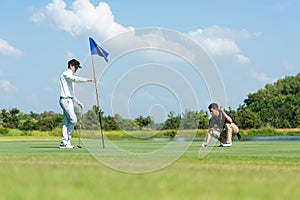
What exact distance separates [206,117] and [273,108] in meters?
44.6

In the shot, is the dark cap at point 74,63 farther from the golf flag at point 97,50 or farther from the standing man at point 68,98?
the golf flag at point 97,50

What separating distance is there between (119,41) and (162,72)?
1307 mm

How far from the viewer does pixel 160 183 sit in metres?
6.65

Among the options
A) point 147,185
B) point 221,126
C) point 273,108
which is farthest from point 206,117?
point 273,108

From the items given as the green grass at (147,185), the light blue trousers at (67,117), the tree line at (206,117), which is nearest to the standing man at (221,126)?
the tree line at (206,117)

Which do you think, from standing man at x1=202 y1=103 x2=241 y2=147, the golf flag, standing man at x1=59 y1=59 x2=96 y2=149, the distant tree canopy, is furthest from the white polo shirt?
the distant tree canopy

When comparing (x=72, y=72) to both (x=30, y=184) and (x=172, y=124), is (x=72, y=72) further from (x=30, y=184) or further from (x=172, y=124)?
(x=30, y=184)

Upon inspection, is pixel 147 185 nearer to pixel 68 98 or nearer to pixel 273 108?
pixel 68 98

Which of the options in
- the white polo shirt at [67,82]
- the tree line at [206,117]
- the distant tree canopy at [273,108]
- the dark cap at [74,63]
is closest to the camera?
the white polo shirt at [67,82]

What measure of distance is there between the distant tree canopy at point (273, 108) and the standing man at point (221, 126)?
44.9 meters

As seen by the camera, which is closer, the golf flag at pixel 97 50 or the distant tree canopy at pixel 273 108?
the golf flag at pixel 97 50

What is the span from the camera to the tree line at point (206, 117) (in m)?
20.0

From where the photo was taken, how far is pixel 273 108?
76188 millimetres

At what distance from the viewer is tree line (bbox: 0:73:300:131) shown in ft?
65.5
